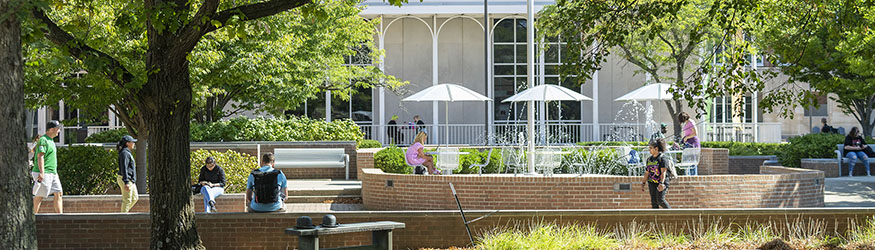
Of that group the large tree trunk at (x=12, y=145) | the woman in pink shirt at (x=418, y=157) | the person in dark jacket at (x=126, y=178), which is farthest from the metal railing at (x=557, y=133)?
the large tree trunk at (x=12, y=145)

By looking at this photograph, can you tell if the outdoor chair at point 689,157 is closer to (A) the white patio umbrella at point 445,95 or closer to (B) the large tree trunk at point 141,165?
(A) the white patio umbrella at point 445,95

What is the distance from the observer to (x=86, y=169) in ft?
50.2

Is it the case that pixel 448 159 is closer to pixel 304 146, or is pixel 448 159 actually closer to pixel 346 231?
pixel 304 146

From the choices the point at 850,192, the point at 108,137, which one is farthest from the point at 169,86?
the point at 850,192

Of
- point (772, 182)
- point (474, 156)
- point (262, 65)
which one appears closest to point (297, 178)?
point (262, 65)

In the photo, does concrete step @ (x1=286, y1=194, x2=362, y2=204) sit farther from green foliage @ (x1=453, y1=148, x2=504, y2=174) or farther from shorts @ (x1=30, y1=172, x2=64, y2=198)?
shorts @ (x1=30, y1=172, x2=64, y2=198)

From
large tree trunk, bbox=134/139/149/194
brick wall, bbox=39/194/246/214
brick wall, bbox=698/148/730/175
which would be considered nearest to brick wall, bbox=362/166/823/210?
brick wall, bbox=39/194/246/214

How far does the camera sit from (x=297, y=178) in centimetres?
2011

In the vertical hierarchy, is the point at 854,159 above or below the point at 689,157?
below

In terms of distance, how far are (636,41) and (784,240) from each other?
62.6ft

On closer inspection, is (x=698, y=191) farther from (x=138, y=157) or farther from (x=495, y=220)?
(x=138, y=157)

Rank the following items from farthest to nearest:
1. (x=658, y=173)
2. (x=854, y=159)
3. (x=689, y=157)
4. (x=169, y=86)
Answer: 1. (x=854, y=159)
2. (x=689, y=157)
3. (x=658, y=173)
4. (x=169, y=86)

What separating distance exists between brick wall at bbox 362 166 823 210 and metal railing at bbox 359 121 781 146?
1528 centimetres

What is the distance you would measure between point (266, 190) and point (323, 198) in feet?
19.7
